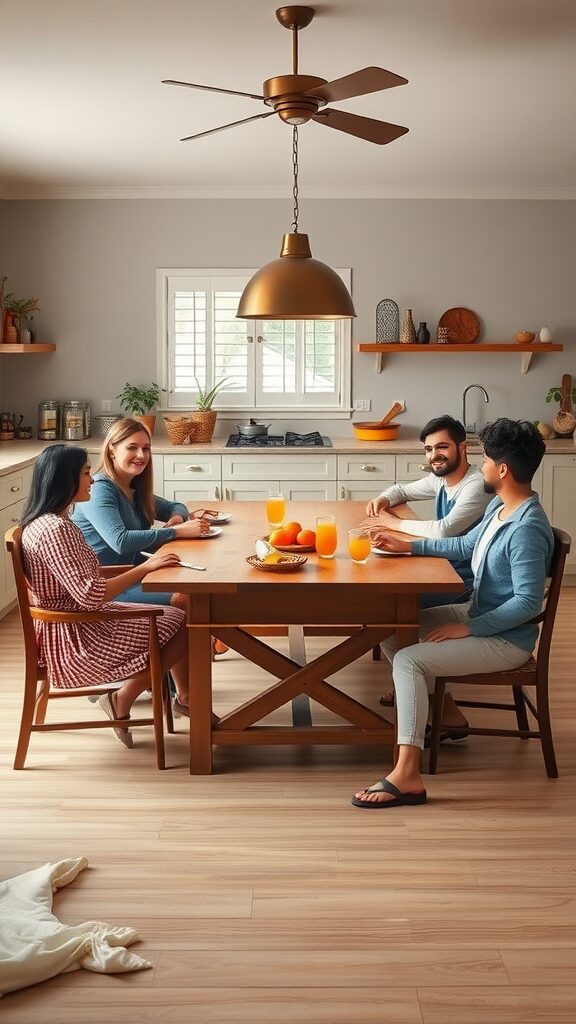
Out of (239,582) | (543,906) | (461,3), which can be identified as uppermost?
(461,3)

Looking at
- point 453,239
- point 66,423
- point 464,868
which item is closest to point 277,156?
point 453,239

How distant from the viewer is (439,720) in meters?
3.41

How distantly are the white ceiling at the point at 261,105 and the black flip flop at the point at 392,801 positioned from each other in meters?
2.50

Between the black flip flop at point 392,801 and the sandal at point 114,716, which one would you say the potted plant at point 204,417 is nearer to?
the sandal at point 114,716

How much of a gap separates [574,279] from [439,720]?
14.4 ft

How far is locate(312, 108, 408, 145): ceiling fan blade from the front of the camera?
10.9 feet

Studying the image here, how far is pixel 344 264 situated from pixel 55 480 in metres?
4.04

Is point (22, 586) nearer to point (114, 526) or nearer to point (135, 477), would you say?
point (114, 526)

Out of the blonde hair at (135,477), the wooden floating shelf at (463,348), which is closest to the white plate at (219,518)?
the blonde hair at (135,477)

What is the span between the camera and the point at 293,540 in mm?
3703

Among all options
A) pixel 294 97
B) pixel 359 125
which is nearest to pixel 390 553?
pixel 359 125

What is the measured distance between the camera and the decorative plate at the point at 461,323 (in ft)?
22.6

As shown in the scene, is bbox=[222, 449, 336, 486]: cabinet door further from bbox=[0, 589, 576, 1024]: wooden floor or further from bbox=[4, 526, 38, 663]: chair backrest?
bbox=[4, 526, 38, 663]: chair backrest

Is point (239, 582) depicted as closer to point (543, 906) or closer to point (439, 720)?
point (439, 720)
